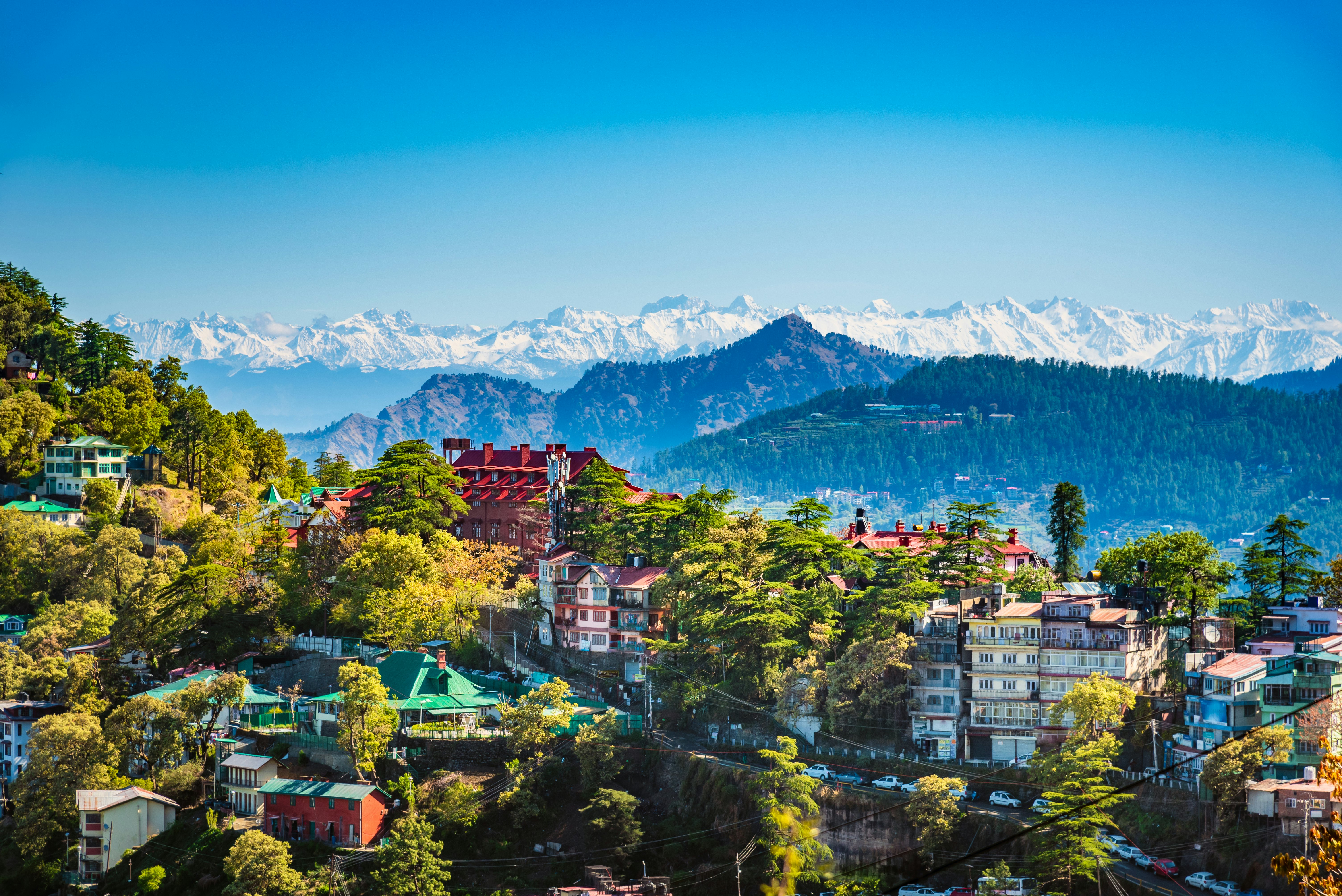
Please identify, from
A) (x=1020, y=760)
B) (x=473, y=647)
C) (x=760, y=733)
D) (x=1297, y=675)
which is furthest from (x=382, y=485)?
(x=1297, y=675)

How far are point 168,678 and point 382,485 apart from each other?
16.7 metres

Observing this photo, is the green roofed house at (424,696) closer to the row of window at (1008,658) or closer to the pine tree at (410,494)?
the pine tree at (410,494)

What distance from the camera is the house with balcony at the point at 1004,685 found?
60.1 m

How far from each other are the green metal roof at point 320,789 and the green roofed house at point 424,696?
11.6 ft

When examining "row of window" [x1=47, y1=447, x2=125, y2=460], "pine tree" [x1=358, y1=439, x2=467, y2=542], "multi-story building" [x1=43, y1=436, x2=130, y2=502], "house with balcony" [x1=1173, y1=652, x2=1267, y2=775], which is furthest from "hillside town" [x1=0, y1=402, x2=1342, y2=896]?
"row of window" [x1=47, y1=447, x2=125, y2=460]

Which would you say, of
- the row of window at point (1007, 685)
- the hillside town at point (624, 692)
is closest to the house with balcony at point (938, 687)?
the hillside town at point (624, 692)

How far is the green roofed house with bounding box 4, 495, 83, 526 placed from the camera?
92.6 meters

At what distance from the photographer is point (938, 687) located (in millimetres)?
61781

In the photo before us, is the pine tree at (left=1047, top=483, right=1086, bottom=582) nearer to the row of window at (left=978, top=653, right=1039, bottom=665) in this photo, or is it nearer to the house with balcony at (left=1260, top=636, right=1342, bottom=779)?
the row of window at (left=978, top=653, right=1039, bottom=665)

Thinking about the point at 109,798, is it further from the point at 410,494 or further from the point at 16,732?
the point at 410,494

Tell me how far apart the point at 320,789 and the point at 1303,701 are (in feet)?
132

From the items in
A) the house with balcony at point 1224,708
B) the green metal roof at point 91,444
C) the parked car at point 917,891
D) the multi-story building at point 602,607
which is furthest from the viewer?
the green metal roof at point 91,444

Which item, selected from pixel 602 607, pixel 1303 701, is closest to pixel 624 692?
pixel 602 607

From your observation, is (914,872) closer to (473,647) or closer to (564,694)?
(564,694)
